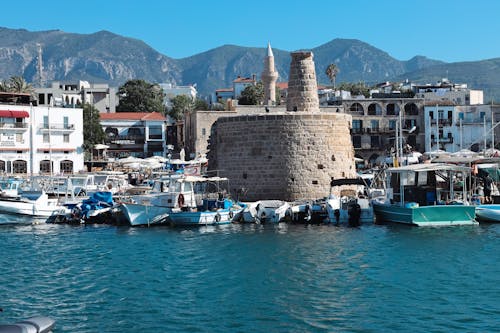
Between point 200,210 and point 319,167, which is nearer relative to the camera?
point 200,210

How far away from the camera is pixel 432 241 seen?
22312 mm

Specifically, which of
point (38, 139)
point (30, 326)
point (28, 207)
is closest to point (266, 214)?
point (28, 207)

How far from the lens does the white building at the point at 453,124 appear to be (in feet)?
200

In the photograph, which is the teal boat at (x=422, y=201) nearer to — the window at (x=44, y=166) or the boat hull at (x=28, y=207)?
the boat hull at (x=28, y=207)

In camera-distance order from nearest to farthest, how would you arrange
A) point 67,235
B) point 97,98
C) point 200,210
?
point 67,235 → point 200,210 → point 97,98

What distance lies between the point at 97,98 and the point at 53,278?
65.5 meters

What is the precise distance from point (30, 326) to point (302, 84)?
22.0 metres

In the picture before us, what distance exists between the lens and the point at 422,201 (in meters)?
27.2

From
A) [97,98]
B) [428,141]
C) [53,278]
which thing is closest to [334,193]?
[53,278]

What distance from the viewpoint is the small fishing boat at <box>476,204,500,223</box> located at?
27109 mm

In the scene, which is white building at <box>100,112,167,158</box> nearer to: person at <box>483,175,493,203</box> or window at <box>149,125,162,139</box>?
window at <box>149,125,162,139</box>

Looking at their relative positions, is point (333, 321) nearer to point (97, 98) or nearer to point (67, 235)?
point (67, 235)

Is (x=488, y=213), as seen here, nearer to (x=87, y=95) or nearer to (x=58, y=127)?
(x=58, y=127)

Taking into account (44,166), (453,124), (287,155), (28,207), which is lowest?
(28,207)
